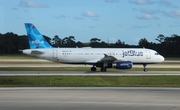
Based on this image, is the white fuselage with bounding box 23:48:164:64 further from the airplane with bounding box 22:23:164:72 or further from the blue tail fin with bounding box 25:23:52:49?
the blue tail fin with bounding box 25:23:52:49

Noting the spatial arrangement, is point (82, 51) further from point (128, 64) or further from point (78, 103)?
point (78, 103)

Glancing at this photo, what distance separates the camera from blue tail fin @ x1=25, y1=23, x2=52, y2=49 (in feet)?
160

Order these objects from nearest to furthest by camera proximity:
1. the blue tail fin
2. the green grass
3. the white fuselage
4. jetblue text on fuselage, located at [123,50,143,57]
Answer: the green grass < the white fuselage < jetblue text on fuselage, located at [123,50,143,57] < the blue tail fin

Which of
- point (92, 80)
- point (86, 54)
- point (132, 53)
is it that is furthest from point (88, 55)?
point (92, 80)

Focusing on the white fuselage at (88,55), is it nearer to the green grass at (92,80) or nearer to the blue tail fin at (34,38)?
the blue tail fin at (34,38)

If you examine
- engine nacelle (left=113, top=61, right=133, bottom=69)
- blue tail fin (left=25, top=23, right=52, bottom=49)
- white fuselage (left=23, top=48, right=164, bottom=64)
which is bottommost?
engine nacelle (left=113, top=61, right=133, bottom=69)

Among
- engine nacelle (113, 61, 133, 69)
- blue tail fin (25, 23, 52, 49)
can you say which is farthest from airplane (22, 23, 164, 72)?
engine nacelle (113, 61, 133, 69)

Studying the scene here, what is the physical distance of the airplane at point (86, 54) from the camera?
46.4m

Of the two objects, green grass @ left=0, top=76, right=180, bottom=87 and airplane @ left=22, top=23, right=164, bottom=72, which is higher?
airplane @ left=22, top=23, right=164, bottom=72

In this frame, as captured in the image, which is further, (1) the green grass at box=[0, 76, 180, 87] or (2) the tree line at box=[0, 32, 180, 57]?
(2) the tree line at box=[0, 32, 180, 57]

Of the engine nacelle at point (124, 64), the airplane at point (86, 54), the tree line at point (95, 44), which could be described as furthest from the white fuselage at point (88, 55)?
the tree line at point (95, 44)

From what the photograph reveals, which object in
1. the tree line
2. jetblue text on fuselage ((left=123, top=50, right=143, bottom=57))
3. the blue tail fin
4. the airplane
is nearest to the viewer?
the airplane

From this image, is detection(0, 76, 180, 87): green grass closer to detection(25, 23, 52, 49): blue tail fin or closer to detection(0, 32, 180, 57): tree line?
detection(25, 23, 52, 49): blue tail fin

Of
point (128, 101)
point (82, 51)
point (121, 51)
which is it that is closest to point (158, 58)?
point (121, 51)
